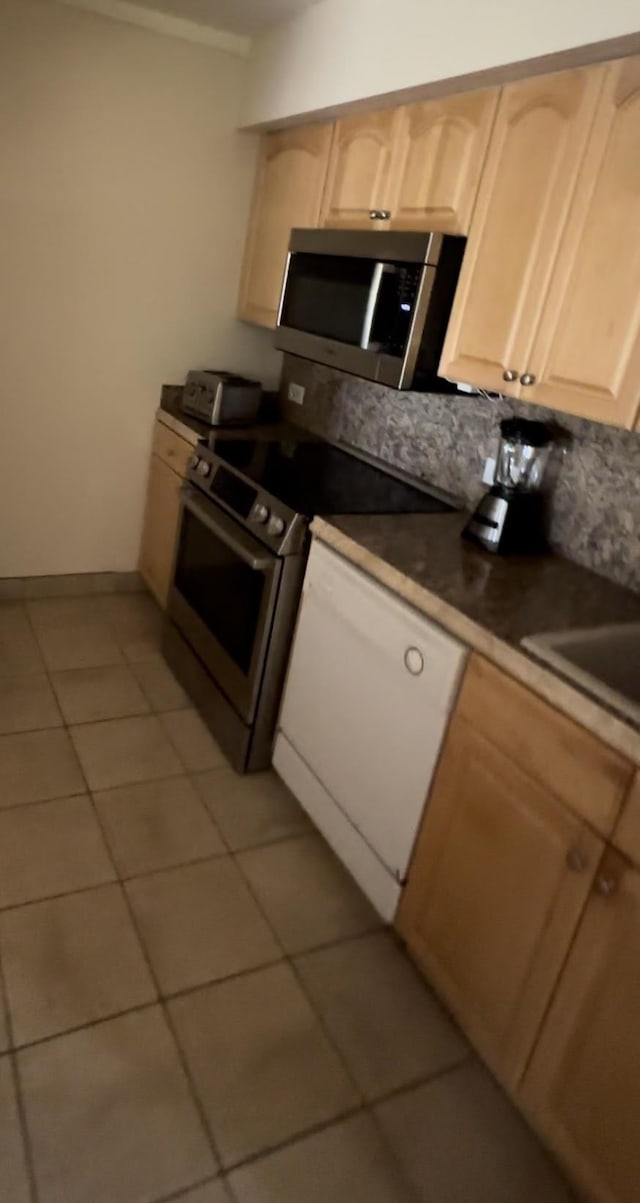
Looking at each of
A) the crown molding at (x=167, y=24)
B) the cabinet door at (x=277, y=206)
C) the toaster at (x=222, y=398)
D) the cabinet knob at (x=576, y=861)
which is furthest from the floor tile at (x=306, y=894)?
the crown molding at (x=167, y=24)

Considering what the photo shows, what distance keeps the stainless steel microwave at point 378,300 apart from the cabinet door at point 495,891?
97 cm

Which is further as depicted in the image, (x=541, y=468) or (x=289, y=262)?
(x=289, y=262)

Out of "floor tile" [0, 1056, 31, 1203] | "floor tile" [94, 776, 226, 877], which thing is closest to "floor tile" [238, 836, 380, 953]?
"floor tile" [94, 776, 226, 877]

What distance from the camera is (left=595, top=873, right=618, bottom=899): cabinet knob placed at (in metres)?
1.25

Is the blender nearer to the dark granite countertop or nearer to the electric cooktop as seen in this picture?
the dark granite countertop

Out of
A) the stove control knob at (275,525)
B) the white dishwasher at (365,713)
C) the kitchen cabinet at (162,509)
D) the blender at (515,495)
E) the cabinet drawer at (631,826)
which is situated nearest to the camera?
the cabinet drawer at (631,826)

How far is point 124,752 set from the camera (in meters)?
2.37

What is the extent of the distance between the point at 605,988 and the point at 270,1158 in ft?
2.18

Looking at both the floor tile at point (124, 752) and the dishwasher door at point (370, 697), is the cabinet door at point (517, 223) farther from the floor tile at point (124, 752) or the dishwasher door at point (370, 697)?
the floor tile at point (124, 752)

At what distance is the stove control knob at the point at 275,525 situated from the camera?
208cm

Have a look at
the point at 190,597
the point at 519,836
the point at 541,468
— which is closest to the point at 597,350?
the point at 541,468

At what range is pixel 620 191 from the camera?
1.49 m

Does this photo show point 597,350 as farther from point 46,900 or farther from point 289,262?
point 46,900

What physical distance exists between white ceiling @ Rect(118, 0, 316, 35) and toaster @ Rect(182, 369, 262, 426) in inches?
45.1
